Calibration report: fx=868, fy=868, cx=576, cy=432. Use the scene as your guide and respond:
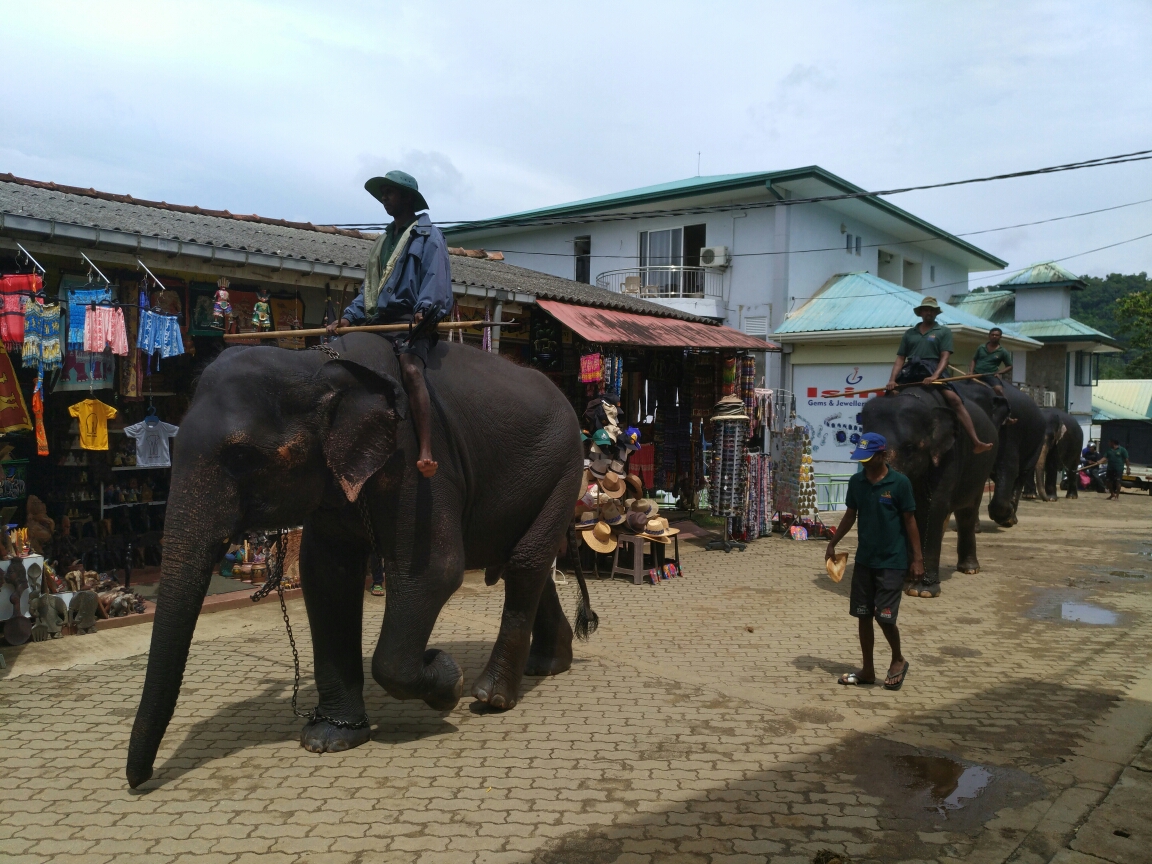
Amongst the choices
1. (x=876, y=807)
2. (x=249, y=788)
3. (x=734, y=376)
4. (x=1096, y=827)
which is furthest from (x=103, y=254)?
(x=734, y=376)

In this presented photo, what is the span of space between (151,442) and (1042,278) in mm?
28951

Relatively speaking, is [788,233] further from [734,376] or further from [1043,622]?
[1043,622]

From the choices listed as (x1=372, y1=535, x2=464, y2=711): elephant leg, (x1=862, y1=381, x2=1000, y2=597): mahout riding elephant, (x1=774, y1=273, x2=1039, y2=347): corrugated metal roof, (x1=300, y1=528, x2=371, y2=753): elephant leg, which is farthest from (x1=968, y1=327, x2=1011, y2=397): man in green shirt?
(x1=300, y1=528, x2=371, y2=753): elephant leg

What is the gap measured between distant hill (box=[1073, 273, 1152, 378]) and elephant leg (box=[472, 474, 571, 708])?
58.7m

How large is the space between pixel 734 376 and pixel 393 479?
971 centimetres

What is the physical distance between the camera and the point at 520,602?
530 centimetres

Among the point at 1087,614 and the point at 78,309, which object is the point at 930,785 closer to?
the point at 1087,614

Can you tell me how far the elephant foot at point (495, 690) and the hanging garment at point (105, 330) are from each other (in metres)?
4.49

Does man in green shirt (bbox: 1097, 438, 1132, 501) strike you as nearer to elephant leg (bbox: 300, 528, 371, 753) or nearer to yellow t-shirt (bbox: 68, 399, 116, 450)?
elephant leg (bbox: 300, 528, 371, 753)

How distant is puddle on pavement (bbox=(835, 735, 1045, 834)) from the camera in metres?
3.91

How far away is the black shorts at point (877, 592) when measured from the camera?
573 cm

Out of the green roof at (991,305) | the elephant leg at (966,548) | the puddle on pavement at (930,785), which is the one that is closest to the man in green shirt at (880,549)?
the puddle on pavement at (930,785)

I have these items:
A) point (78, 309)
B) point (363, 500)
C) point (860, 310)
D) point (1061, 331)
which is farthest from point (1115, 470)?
point (78, 309)

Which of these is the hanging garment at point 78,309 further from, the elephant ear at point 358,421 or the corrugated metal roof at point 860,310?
the corrugated metal roof at point 860,310
